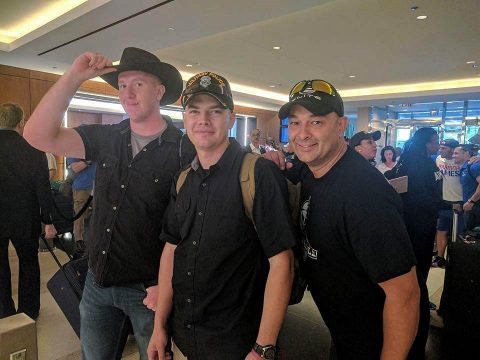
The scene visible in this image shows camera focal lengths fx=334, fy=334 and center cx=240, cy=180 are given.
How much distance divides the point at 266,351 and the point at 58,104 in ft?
3.83

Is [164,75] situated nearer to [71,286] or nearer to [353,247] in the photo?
[353,247]

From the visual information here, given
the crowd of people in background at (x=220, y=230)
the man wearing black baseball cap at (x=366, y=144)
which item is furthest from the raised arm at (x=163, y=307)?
the man wearing black baseball cap at (x=366, y=144)

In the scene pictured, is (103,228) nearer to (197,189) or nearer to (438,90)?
(197,189)

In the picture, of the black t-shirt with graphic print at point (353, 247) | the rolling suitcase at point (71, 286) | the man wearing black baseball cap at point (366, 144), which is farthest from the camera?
the man wearing black baseball cap at point (366, 144)

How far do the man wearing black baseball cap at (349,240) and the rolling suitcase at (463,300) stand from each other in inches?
67.0

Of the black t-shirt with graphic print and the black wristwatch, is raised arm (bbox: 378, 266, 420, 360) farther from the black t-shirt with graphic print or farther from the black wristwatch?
the black wristwatch

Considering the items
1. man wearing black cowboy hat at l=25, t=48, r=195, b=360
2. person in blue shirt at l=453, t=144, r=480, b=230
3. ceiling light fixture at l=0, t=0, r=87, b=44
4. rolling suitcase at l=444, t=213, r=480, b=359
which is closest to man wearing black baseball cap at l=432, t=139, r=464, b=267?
person in blue shirt at l=453, t=144, r=480, b=230

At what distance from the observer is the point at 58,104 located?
130 centimetres

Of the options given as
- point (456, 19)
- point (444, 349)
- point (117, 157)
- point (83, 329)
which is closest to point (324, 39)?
point (456, 19)

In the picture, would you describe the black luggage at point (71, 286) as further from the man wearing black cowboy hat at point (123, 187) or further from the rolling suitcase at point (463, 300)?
the rolling suitcase at point (463, 300)

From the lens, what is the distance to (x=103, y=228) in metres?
1.35

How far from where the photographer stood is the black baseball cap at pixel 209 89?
1141mm

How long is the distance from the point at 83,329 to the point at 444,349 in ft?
8.13

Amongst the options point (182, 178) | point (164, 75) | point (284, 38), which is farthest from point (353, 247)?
point (284, 38)
